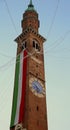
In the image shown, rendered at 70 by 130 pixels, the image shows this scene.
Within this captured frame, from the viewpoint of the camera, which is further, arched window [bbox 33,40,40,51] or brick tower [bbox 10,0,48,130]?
arched window [bbox 33,40,40,51]

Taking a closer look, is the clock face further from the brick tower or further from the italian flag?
the italian flag

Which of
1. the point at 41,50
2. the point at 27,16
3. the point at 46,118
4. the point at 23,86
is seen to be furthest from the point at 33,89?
the point at 27,16

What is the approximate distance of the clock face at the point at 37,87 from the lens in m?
28.3

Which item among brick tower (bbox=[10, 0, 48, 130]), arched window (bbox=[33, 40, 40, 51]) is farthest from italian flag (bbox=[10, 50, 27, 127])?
arched window (bbox=[33, 40, 40, 51])

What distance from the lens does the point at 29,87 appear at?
1102 inches

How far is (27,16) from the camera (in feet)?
123

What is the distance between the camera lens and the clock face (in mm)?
28334

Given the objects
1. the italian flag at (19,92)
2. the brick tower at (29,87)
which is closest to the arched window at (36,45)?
the brick tower at (29,87)

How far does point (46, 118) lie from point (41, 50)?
9.79 meters

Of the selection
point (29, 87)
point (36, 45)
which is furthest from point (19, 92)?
point (36, 45)

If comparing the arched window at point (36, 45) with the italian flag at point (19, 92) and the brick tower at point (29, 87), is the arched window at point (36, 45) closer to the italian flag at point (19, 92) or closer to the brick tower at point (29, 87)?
the brick tower at point (29, 87)

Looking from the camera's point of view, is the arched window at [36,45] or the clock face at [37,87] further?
the arched window at [36,45]

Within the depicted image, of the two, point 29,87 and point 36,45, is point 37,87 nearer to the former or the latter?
point 29,87

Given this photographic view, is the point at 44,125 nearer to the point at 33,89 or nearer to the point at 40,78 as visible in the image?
the point at 33,89
